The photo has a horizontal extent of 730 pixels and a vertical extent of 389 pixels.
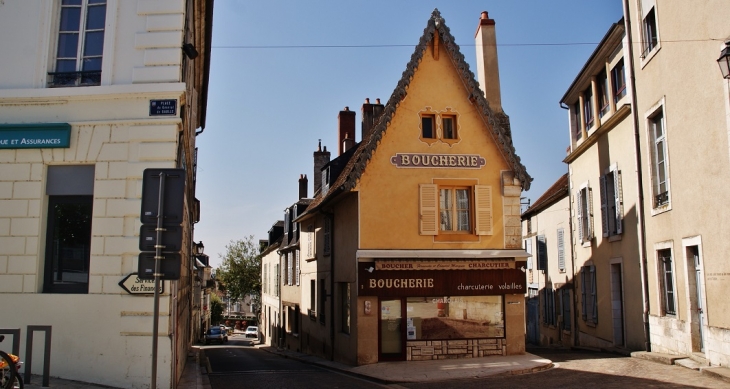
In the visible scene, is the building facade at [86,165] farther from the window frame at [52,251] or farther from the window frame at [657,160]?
the window frame at [657,160]

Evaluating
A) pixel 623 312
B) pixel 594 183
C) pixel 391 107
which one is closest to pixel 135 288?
pixel 391 107

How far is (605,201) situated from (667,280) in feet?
12.6

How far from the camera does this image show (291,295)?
98.1 ft

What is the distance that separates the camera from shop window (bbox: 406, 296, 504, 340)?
1636cm

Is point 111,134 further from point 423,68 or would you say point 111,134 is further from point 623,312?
point 623,312

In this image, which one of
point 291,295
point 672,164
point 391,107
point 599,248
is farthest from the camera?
point 291,295

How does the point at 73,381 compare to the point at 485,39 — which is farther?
the point at 485,39

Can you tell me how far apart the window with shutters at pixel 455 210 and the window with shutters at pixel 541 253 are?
31.9ft

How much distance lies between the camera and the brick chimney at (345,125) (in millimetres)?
27969

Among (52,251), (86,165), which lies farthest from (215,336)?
(86,165)

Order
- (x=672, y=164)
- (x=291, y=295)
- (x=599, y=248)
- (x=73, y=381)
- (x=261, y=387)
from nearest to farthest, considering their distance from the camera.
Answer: (x=73, y=381) < (x=261, y=387) < (x=672, y=164) < (x=599, y=248) < (x=291, y=295)

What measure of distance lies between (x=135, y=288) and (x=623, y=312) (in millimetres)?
13453

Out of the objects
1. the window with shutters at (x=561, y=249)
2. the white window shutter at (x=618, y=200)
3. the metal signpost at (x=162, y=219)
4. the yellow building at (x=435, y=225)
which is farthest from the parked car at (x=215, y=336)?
the metal signpost at (x=162, y=219)

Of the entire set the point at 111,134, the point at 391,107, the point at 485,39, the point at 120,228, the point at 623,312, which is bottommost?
the point at 623,312
